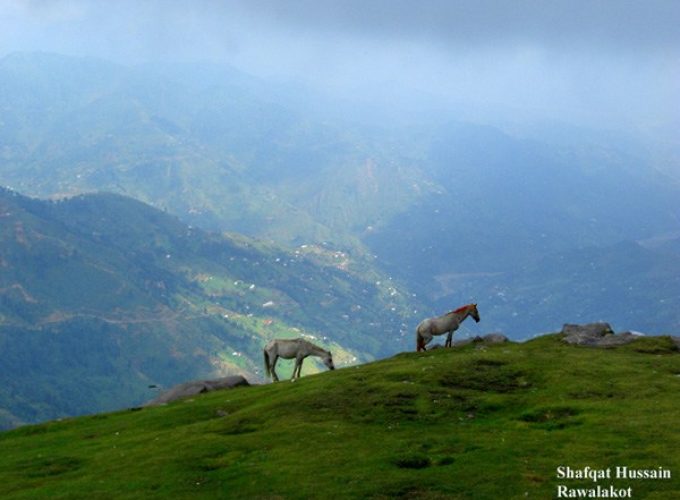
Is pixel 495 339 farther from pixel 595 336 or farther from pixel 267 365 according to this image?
pixel 267 365

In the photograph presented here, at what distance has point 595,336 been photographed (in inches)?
2569

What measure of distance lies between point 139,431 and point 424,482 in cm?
2719

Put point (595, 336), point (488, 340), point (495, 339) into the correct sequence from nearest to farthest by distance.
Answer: point (595, 336)
point (495, 339)
point (488, 340)

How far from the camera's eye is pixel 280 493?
30031mm

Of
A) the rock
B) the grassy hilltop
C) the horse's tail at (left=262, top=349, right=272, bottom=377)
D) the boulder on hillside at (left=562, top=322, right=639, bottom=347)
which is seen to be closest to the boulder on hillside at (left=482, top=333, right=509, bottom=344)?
the rock

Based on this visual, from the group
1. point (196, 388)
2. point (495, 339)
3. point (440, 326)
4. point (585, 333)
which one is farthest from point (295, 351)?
point (585, 333)

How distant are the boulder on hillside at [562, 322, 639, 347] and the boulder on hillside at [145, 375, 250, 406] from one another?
34185mm

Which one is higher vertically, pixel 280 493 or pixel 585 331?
pixel 585 331

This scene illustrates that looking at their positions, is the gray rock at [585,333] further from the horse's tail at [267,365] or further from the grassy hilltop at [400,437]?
the horse's tail at [267,365]

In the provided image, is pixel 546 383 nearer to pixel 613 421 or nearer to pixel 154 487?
pixel 613 421

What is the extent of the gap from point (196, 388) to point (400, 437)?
137 feet

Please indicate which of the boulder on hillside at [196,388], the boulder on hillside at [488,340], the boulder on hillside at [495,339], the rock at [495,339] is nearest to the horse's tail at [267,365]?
the boulder on hillside at [196,388]

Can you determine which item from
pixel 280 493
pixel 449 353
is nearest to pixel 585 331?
pixel 449 353

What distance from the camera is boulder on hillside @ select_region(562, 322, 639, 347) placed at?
204 feet
